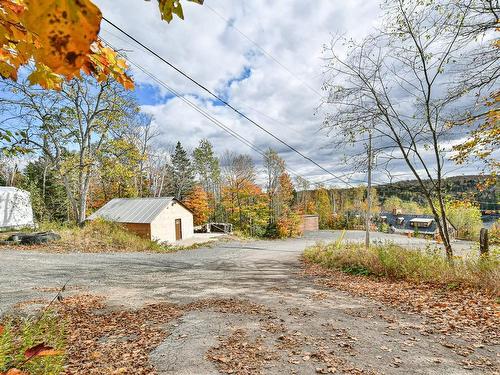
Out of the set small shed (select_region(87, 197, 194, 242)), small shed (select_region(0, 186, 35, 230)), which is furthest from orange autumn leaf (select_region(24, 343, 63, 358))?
small shed (select_region(0, 186, 35, 230))

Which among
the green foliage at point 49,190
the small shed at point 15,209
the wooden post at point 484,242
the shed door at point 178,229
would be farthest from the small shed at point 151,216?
the wooden post at point 484,242

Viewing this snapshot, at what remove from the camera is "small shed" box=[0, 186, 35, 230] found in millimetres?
21125

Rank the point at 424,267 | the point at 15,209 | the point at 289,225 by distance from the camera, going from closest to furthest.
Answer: the point at 424,267, the point at 15,209, the point at 289,225

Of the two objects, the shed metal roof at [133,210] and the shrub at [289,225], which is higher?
the shed metal roof at [133,210]

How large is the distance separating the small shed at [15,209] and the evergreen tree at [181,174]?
1645cm

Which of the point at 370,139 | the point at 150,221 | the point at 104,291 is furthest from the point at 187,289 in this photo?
the point at 150,221

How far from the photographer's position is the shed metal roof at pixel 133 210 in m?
20.0

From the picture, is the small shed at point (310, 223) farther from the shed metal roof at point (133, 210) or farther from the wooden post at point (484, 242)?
the wooden post at point (484, 242)

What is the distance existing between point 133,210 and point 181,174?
1916cm

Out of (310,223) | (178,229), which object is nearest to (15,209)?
(178,229)

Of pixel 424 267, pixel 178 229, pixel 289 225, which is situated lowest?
pixel 289 225

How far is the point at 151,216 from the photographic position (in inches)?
789

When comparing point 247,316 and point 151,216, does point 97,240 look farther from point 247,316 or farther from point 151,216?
point 247,316

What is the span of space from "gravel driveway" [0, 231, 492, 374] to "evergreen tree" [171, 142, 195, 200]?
27194 millimetres
